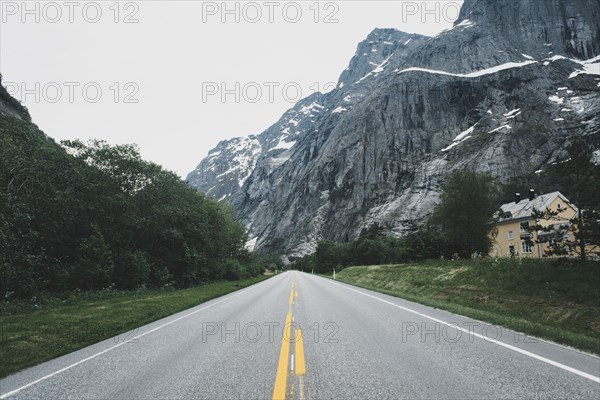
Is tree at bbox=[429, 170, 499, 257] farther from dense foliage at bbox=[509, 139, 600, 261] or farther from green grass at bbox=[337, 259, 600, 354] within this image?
dense foliage at bbox=[509, 139, 600, 261]

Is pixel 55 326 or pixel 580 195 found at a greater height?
pixel 580 195

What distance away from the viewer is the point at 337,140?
6919 inches

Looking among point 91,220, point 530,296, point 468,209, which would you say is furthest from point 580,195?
point 91,220

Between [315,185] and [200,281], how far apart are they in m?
143

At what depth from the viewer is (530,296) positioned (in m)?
13.7

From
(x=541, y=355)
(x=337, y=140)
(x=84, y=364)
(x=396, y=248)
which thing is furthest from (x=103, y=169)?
(x=337, y=140)

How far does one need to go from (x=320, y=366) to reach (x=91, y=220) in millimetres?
28311

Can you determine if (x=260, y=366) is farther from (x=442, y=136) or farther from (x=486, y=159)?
(x=442, y=136)

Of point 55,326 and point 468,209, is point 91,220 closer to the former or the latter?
point 55,326

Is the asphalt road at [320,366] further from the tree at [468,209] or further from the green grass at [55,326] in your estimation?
the tree at [468,209]

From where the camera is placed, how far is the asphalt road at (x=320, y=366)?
15.4 ft

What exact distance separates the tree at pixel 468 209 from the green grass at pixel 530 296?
1789cm

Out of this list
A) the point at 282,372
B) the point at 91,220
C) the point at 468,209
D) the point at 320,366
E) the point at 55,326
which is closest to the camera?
the point at 282,372

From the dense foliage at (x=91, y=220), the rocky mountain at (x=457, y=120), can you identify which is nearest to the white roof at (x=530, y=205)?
the dense foliage at (x=91, y=220)
